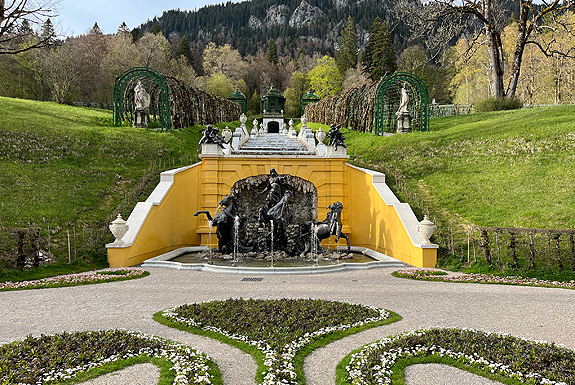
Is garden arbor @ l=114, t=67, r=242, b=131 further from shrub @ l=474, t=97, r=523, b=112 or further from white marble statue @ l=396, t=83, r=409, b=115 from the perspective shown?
shrub @ l=474, t=97, r=523, b=112

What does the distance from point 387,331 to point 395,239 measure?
24.4 ft

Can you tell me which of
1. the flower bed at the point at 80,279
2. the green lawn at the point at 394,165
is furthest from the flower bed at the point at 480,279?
the flower bed at the point at 80,279

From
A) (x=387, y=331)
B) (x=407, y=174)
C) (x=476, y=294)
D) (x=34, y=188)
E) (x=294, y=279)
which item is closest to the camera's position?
(x=387, y=331)

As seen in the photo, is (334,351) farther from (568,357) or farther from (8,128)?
(8,128)

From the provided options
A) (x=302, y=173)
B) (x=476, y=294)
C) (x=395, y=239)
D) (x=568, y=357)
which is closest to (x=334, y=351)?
(x=568, y=357)

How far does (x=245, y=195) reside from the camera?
1647cm

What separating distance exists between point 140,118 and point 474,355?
2680 cm

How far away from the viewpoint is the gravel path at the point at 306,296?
5.38 m

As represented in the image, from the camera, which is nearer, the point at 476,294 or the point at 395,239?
the point at 476,294

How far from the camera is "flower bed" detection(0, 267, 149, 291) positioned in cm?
880

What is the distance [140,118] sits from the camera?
27203 mm

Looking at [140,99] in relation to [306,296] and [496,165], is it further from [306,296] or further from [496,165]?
[306,296]

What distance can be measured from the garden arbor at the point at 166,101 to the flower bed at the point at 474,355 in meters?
23.9

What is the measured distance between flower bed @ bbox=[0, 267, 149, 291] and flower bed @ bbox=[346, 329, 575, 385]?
7.04m
